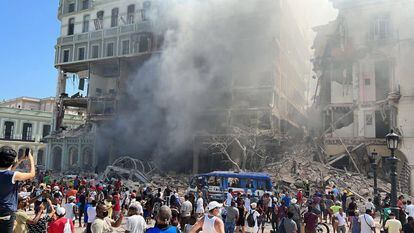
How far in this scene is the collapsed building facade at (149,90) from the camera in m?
28.8

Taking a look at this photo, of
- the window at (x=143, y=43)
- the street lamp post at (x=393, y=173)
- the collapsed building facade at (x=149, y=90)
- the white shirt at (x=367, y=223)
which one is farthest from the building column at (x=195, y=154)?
the white shirt at (x=367, y=223)

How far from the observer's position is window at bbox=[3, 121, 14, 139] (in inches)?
1839

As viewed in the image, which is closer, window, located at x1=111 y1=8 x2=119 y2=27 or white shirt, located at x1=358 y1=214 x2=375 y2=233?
white shirt, located at x1=358 y1=214 x2=375 y2=233

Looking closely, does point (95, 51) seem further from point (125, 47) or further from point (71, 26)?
point (71, 26)

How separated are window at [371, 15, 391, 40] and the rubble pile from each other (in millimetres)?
9092

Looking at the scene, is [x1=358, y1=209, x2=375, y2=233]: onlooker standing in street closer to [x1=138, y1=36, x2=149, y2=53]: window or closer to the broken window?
[x1=138, y1=36, x2=149, y2=53]: window

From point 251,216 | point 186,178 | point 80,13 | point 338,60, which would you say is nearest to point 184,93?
point 186,178

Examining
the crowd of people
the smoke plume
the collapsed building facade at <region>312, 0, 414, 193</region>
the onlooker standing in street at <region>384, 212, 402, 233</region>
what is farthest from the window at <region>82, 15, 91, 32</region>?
the onlooker standing in street at <region>384, 212, 402, 233</region>

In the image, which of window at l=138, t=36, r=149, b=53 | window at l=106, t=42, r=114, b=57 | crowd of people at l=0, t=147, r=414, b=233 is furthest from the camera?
window at l=106, t=42, r=114, b=57

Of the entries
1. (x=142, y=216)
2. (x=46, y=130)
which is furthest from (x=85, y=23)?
(x=142, y=216)

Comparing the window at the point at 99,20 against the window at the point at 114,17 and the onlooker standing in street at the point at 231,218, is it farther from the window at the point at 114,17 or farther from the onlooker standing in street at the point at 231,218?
the onlooker standing in street at the point at 231,218

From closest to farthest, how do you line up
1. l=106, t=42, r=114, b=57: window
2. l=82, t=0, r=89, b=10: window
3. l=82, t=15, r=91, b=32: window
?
l=106, t=42, r=114, b=57: window
l=82, t=15, r=91, b=32: window
l=82, t=0, r=89, b=10: window

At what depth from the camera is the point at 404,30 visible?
2372 centimetres

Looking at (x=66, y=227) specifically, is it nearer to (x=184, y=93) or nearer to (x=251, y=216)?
(x=251, y=216)
